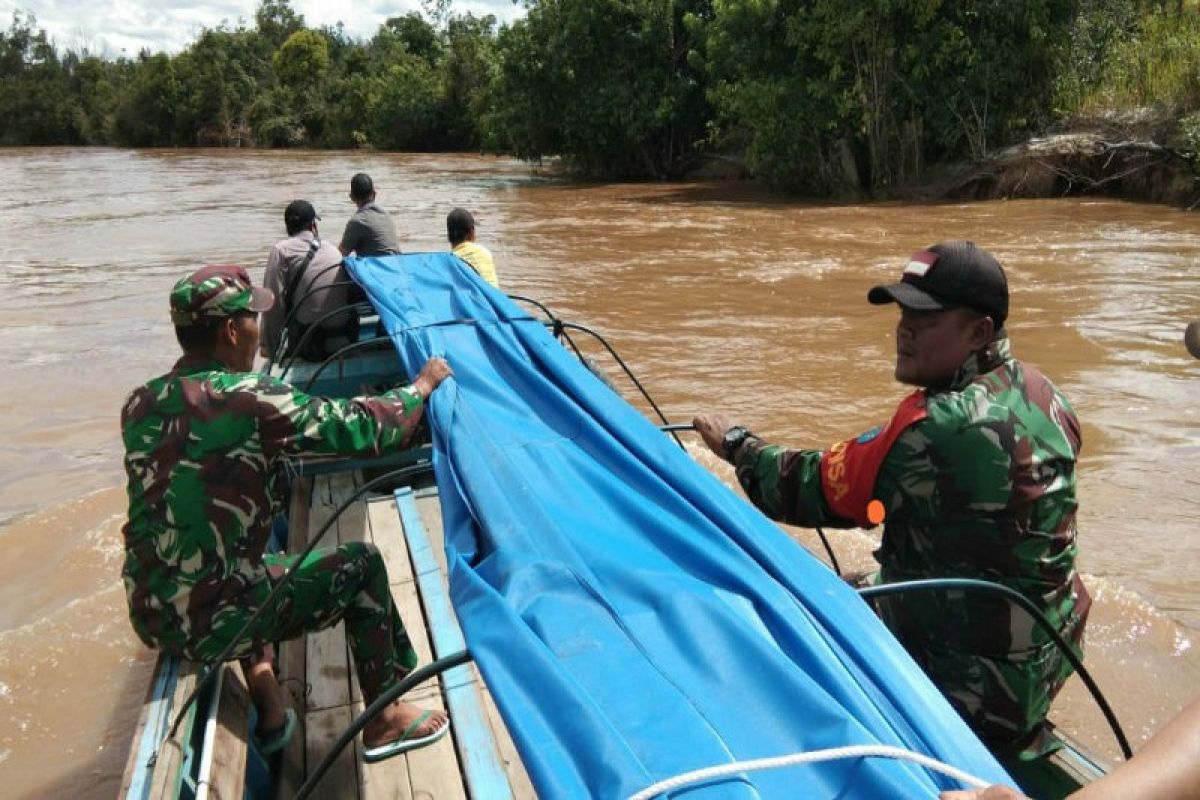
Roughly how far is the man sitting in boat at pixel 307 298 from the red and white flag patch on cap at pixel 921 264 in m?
4.37

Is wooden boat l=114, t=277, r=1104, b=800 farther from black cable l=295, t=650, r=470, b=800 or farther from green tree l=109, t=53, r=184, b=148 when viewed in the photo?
green tree l=109, t=53, r=184, b=148

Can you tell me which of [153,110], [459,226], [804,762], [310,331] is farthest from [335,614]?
[153,110]

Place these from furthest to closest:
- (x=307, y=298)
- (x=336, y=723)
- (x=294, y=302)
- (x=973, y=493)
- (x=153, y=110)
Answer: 1. (x=153, y=110)
2. (x=294, y=302)
3. (x=307, y=298)
4. (x=336, y=723)
5. (x=973, y=493)

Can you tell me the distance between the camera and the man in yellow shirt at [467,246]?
6.37 metres

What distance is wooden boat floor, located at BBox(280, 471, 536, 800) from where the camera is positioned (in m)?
2.60

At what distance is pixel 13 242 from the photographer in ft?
55.5

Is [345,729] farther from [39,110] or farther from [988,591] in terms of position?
[39,110]

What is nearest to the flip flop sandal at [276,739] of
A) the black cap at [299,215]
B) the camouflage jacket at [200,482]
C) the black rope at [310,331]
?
the camouflage jacket at [200,482]

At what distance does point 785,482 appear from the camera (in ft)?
7.68

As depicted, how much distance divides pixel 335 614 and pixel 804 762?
1656 mm

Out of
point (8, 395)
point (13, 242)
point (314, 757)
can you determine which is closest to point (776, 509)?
point (314, 757)

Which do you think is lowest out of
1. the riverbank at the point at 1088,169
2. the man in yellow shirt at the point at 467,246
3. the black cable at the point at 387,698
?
the black cable at the point at 387,698

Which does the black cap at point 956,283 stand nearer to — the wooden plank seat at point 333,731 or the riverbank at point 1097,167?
the wooden plank seat at point 333,731

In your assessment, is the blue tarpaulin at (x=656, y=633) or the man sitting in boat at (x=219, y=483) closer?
the blue tarpaulin at (x=656, y=633)
